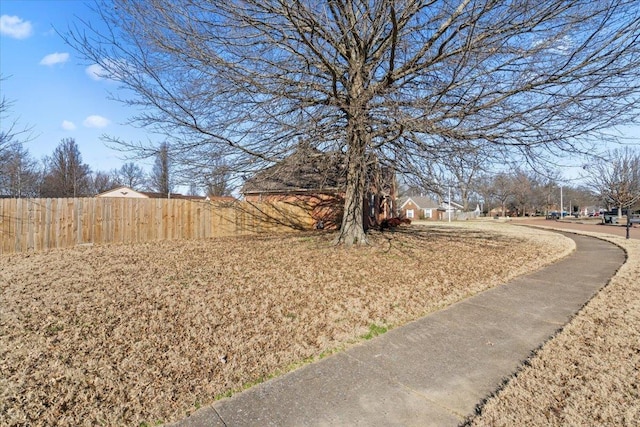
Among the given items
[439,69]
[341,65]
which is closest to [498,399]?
[439,69]

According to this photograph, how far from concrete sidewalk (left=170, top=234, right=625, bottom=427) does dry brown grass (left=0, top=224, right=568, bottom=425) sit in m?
0.25

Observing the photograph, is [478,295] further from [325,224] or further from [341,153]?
[325,224]

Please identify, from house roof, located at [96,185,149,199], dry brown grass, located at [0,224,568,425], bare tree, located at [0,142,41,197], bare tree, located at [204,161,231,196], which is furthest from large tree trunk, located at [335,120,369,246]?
house roof, located at [96,185,149,199]

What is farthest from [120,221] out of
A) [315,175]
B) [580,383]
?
[580,383]

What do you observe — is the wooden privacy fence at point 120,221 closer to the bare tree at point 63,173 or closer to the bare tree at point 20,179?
the bare tree at point 20,179

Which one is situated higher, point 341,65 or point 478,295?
point 341,65

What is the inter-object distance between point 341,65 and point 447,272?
5.87 m

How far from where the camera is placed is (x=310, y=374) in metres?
2.95

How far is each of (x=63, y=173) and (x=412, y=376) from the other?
→ 47.0 metres

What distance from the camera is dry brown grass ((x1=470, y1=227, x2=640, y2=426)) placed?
224 centimetres

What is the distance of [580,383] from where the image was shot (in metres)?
2.63

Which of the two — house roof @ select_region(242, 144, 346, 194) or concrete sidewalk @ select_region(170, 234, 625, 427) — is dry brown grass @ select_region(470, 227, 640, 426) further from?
house roof @ select_region(242, 144, 346, 194)

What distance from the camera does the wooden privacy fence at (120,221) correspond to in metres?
9.23

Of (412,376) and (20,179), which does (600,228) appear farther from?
(20,179)
